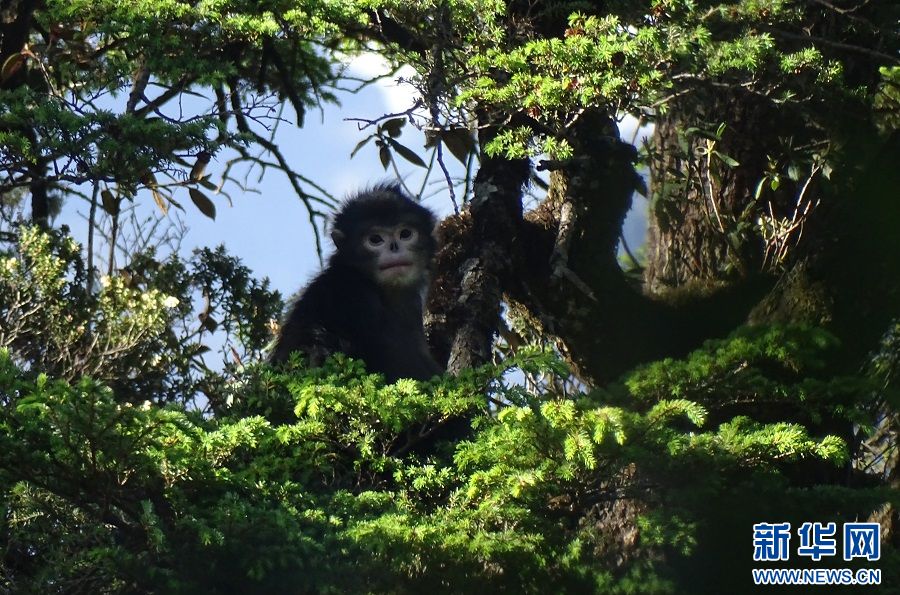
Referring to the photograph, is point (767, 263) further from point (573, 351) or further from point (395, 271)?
point (395, 271)

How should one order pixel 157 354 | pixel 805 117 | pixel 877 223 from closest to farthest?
pixel 157 354, pixel 877 223, pixel 805 117

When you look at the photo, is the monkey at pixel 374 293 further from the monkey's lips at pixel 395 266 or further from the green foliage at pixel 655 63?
the green foliage at pixel 655 63

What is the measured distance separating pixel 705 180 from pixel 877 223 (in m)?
1.09

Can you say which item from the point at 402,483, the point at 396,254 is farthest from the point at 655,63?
the point at 396,254

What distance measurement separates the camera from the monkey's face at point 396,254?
5.49 m

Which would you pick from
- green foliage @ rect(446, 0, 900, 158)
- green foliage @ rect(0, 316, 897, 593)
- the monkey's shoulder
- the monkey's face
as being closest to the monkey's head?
the monkey's face

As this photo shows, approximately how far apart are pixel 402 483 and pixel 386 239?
2256 millimetres

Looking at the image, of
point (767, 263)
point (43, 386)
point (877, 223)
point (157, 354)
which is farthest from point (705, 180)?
point (43, 386)

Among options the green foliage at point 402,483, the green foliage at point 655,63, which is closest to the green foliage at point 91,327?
the green foliage at point 402,483

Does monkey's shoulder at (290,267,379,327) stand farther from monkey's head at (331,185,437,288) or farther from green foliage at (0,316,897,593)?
green foliage at (0,316,897,593)

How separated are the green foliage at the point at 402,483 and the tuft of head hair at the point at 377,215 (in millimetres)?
1823

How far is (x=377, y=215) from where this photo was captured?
18.3 feet

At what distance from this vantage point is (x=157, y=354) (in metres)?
4.31

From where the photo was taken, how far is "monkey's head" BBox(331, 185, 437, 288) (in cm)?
551
